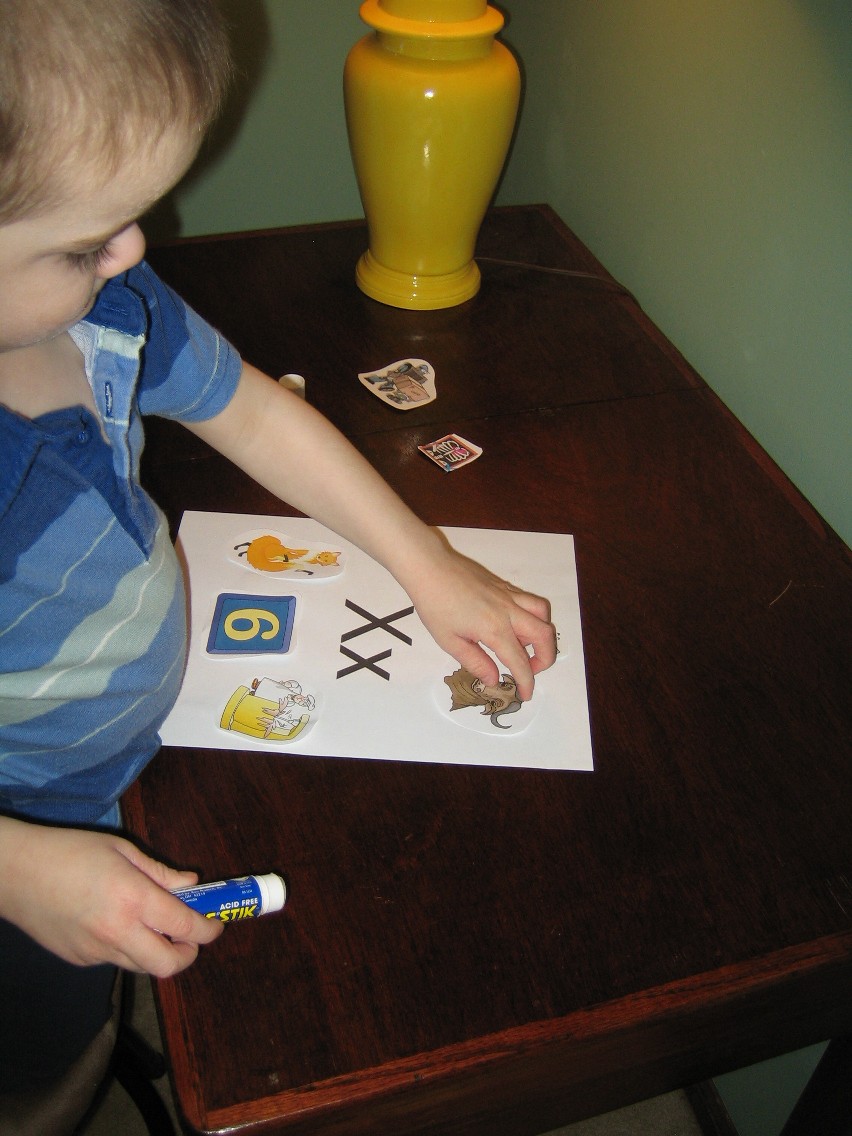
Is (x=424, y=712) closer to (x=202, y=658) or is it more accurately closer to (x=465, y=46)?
(x=202, y=658)

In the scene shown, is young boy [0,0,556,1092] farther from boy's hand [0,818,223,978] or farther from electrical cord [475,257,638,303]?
electrical cord [475,257,638,303]

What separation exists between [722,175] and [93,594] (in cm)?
73

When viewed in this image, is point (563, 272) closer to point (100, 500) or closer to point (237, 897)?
point (100, 500)

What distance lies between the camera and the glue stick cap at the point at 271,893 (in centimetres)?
52

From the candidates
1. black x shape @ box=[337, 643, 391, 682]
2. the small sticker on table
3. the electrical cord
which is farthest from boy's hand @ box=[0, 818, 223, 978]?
the electrical cord

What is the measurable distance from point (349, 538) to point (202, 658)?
0.15 metres

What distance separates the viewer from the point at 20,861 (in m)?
0.48

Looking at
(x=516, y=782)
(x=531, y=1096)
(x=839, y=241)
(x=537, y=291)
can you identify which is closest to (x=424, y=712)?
(x=516, y=782)

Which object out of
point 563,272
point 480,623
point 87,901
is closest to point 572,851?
point 480,623

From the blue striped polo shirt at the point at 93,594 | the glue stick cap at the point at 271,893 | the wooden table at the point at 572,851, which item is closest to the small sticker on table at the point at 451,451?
the wooden table at the point at 572,851

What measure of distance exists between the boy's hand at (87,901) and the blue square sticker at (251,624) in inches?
8.7

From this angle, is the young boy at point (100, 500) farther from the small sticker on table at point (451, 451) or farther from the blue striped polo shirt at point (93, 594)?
the small sticker on table at point (451, 451)

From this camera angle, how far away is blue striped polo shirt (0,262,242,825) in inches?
21.3

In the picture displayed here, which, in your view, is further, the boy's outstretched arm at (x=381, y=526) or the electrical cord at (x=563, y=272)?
the electrical cord at (x=563, y=272)
